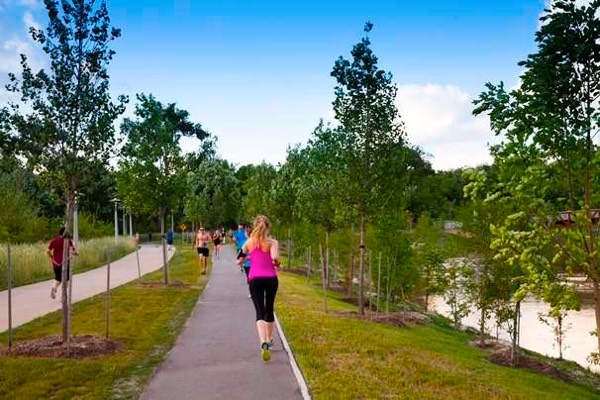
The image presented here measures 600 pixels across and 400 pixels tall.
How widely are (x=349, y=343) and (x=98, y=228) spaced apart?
4300cm

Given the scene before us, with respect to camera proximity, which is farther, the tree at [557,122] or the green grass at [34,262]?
the green grass at [34,262]

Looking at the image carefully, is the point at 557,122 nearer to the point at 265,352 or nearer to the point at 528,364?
the point at 265,352

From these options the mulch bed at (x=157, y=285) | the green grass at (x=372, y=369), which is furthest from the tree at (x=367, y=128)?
the mulch bed at (x=157, y=285)

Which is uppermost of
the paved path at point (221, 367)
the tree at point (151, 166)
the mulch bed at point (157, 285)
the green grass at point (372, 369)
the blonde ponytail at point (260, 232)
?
the tree at point (151, 166)

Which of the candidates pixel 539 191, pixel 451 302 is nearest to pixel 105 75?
pixel 539 191

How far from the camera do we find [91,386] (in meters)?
7.76

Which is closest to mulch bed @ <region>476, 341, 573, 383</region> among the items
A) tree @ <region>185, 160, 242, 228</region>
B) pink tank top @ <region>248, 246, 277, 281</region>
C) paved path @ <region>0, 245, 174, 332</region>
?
pink tank top @ <region>248, 246, 277, 281</region>

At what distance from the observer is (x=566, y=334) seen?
25.9 m

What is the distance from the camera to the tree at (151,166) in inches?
791

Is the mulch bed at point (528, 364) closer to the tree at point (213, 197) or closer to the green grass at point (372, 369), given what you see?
the green grass at point (372, 369)

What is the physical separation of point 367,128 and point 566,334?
15241mm

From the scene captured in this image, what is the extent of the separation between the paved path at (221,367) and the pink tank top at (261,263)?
1342mm

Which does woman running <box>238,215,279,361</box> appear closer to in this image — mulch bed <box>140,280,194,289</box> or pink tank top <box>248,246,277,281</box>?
pink tank top <box>248,246,277,281</box>

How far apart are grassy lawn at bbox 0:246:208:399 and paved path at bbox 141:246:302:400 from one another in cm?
30
